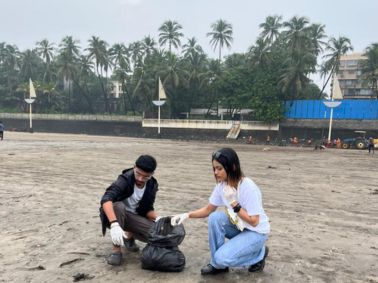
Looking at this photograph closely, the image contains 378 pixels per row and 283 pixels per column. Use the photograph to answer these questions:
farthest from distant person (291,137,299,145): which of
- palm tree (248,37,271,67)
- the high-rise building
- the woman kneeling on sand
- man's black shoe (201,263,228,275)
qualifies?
the high-rise building

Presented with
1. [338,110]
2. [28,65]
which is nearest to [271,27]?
[338,110]

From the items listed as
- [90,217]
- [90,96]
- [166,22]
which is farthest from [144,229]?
[90,96]

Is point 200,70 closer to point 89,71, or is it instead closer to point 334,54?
point 334,54

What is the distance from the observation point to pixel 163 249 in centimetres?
346

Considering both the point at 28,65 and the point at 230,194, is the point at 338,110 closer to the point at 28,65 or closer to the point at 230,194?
the point at 230,194

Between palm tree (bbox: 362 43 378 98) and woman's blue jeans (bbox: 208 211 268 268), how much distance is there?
1671 inches

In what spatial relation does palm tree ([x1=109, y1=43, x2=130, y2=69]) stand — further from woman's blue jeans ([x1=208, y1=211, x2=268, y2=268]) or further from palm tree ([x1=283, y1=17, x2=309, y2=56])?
woman's blue jeans ([x1=208, y1=211, x2=268, y2=268])

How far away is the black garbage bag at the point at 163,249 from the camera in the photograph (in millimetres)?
3430

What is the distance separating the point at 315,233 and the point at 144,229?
2.55 m

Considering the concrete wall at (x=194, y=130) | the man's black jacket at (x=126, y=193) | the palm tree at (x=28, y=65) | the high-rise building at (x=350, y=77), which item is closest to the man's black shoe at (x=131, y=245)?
the man's black jacket at (x=126, y=193)

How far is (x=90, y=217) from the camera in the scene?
5535 mm

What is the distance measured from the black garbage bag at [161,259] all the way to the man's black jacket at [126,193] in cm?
53

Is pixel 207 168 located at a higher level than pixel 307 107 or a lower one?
lower

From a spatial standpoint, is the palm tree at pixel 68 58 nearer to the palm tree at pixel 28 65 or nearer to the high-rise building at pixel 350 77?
the palm tree at pixel 28 65
